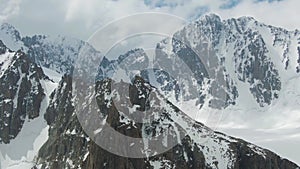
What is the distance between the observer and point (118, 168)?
199500mm

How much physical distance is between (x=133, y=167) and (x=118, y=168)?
18.6 feet

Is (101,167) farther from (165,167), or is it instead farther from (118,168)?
(165,167)

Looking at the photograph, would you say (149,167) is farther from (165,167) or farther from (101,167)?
(101,167)

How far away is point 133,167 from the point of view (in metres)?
200

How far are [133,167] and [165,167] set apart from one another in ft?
39.7

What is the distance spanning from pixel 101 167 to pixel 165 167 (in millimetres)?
24120

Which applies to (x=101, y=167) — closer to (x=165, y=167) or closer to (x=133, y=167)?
(x=133, y=167)

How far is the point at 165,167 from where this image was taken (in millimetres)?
199625

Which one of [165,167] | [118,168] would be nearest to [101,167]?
[118,168]

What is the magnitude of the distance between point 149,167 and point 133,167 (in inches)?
240

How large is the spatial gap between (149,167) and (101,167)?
1807 cm

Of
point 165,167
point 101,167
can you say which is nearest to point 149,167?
point 165,167

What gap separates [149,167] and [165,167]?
6.06 meters
